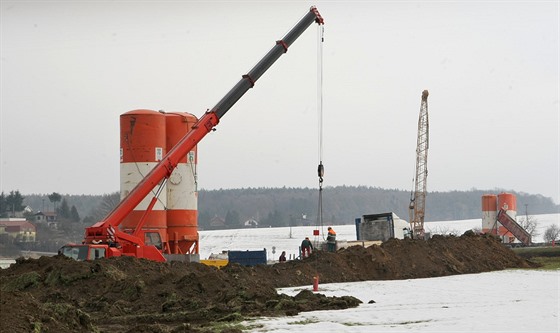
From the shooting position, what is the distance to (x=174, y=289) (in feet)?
79.8

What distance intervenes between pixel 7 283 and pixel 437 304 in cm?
1280

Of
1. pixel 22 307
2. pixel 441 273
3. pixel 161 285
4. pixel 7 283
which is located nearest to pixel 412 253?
pixel 441 273

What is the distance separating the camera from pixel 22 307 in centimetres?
1577

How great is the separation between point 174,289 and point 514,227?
222 ft

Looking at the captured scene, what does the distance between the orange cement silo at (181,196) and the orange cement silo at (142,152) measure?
2.21 feet

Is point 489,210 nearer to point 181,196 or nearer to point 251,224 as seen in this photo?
point 181,196

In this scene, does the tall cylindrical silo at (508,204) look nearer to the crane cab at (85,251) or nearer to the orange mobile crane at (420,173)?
the orange mobile crane at (420,173)

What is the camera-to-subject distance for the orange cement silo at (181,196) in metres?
39.6

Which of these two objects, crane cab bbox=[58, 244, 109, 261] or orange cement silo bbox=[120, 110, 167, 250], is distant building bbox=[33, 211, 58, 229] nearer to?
orange cement silo bbox=[120, 110, 167, 250]

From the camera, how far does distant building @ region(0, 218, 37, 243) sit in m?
106

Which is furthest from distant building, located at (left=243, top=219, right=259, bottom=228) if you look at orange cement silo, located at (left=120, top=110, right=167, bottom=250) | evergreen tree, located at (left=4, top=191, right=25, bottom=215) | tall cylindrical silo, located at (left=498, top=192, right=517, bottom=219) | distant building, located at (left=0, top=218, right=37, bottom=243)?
orange cement silo, located at (left=120, top=110, right=167, bottom=250)

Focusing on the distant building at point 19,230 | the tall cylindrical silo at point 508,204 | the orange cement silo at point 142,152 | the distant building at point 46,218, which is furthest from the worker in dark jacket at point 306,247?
the distant building at point 46,218

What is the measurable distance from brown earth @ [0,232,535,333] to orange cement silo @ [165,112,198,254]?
6.89 metres

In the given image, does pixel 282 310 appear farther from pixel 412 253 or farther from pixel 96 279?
pixel 412 253
